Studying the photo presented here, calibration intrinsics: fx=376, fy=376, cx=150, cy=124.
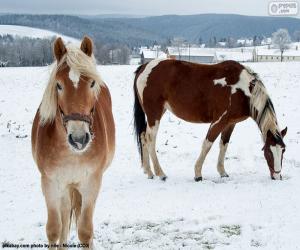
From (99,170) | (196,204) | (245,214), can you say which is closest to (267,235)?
(245,214)

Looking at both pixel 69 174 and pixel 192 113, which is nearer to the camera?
pixel 69 174

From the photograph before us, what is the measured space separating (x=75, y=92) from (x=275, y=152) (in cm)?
443

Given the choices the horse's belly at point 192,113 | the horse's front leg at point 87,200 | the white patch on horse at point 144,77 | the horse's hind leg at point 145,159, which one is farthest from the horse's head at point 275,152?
the horse's front leg at point 87,200

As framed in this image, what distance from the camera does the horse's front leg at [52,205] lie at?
11.7ft

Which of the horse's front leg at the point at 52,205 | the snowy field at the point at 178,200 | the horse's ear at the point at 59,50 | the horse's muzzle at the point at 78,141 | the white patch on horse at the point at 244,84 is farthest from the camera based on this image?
the white patch on horse at the point at 244,84

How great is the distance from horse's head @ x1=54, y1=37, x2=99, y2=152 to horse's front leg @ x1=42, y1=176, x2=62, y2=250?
819mm

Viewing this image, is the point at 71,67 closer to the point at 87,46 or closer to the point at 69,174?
the point at 87,46

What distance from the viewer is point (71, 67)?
2.99 meters

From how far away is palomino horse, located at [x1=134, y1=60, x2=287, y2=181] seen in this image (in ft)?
21.2

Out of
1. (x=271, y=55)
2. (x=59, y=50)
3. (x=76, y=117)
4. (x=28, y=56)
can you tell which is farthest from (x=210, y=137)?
(x=271, y=55)

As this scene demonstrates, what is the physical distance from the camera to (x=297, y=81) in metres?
20.5

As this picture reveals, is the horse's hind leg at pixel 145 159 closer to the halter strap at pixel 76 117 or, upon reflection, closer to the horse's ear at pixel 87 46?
the horse's ear at pixel 87 46

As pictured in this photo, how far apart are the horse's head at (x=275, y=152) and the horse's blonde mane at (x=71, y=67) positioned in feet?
13.4

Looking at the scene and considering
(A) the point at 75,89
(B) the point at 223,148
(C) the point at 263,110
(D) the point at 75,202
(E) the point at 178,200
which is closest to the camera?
(A) the point at 75,89
